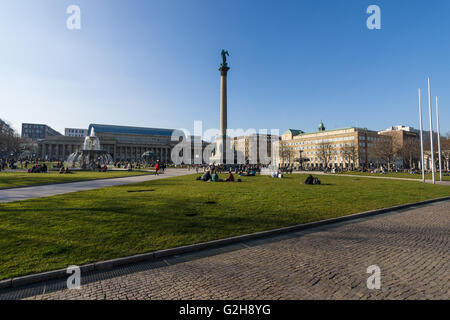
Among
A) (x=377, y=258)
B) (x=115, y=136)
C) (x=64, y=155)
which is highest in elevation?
(x=115, y=136)

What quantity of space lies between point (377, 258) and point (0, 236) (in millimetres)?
10241

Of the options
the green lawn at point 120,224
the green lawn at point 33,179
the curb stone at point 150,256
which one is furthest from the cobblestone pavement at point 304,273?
the green lawn at point 33,179

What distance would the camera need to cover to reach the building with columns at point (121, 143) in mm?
131875

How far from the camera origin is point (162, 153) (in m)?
153

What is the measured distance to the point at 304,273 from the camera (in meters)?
5.05

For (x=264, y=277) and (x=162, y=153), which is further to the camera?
(x=162, y=153)

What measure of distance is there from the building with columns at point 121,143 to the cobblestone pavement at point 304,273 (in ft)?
433

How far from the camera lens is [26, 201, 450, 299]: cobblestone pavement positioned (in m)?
4.27

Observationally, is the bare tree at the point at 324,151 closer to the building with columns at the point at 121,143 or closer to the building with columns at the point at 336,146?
the building with columns at the point at 336,146

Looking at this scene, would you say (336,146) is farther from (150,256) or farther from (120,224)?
(150,256)

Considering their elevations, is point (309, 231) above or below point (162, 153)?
below

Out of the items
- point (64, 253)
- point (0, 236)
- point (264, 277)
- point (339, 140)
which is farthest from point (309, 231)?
point (339, 140)
